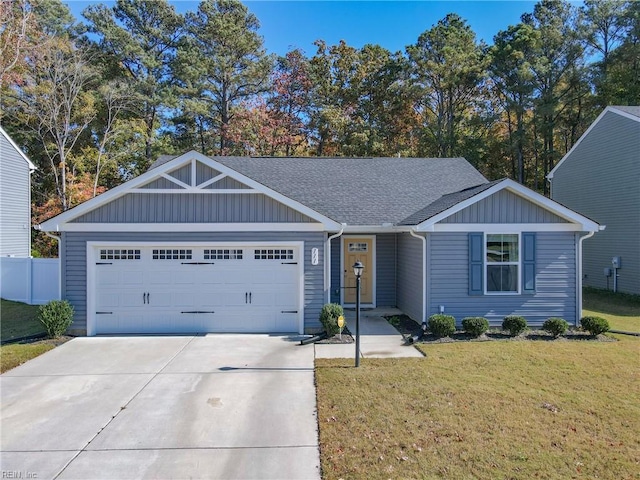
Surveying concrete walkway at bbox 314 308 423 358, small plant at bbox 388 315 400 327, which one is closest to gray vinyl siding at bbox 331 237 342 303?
concrete walkway at bbox 314 308 423 358

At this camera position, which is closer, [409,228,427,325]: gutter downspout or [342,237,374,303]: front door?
[409,228,427,325]: gutter downspout

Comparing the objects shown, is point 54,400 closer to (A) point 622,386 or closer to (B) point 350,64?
(A) point 622,386

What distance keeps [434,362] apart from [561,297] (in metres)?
4.74

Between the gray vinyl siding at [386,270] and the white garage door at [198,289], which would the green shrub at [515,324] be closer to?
the gray vinyl siding at [386,270]

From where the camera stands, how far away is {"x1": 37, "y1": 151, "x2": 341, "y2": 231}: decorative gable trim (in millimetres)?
9391

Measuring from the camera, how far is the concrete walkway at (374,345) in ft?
26.6

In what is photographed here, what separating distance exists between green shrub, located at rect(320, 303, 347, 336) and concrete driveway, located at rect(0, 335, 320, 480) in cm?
92

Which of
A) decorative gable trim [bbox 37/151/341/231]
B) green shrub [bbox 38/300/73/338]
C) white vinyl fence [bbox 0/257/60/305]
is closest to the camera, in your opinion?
green shrub [bbox 38/300/73/338]

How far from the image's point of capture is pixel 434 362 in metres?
7.56

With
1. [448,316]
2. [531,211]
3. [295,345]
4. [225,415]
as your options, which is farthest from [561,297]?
[225,415]

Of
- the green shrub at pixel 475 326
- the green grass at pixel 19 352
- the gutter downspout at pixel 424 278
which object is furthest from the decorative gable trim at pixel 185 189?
the green shrub at pixel 475 326

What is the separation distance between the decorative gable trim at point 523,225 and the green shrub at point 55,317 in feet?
27.5

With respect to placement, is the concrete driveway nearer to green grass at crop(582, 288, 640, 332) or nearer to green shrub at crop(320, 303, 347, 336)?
green shrub at crop(320, 303, 347, 336)

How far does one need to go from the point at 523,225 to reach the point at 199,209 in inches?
311
